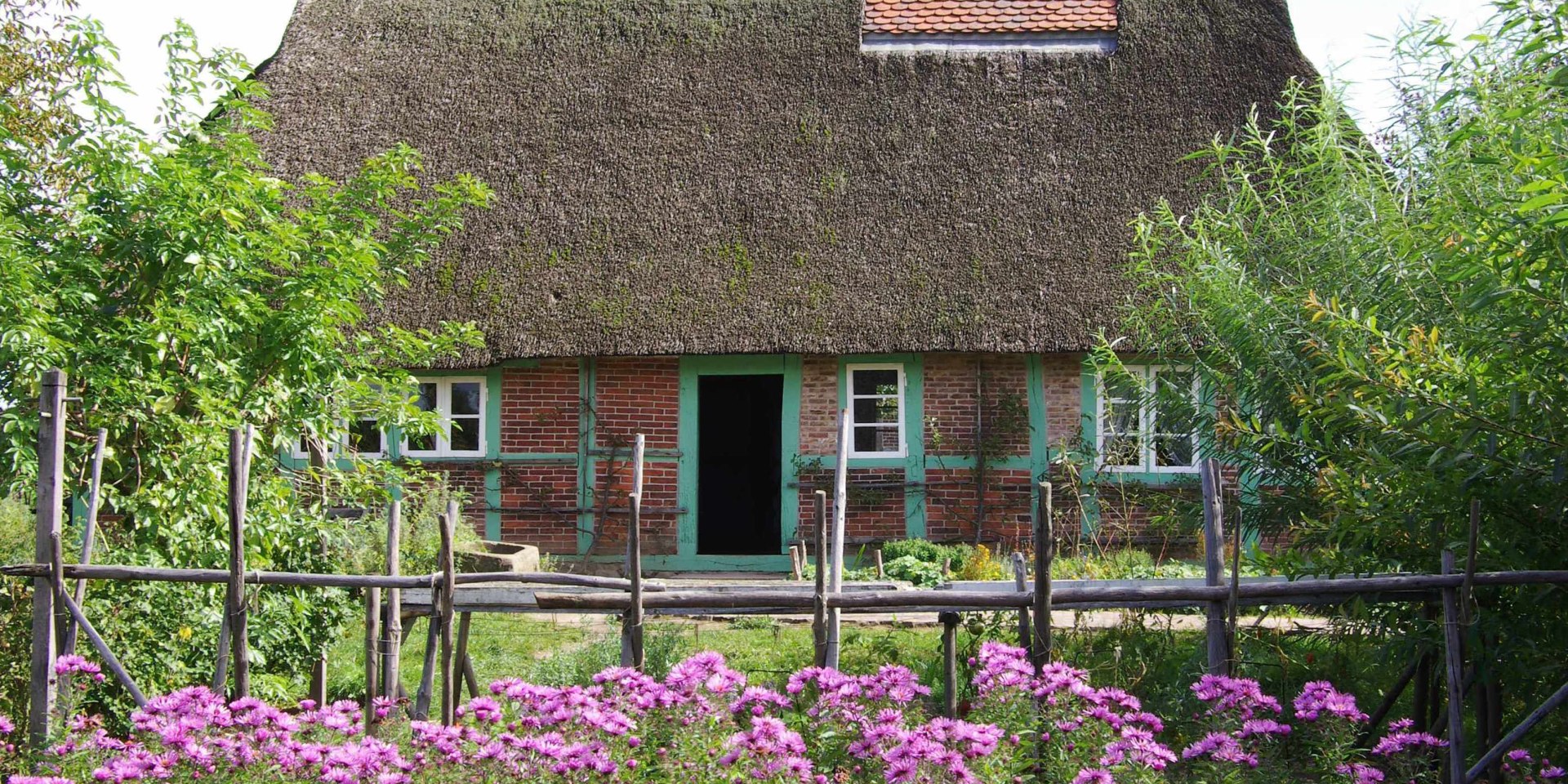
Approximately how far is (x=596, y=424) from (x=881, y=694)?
751cm

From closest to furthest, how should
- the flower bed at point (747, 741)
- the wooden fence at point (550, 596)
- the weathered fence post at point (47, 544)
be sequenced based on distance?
the flower bed at point (747, 741) < the wooden fence at point (550, 596) < the weathered fence post at point (47, 544)

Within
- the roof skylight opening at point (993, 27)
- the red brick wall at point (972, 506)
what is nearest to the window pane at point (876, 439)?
the red brick wall at point (972, 506)

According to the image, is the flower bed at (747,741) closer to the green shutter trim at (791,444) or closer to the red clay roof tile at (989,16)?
the green shutter trim at (791,444)

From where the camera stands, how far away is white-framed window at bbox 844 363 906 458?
426 inches

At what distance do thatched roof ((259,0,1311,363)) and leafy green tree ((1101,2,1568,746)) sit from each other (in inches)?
179

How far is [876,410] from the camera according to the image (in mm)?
10938

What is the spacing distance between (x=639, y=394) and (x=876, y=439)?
2.12 metres

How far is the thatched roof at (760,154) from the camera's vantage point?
10.6 m

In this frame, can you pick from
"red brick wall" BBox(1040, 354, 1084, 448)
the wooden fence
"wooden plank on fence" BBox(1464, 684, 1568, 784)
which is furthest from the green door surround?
"wooden plank on fence" BBox(1464, 684, 1568, 784)

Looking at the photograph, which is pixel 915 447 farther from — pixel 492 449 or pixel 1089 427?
pixel 492 449

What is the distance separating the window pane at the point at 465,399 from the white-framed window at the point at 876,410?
10.9 feet

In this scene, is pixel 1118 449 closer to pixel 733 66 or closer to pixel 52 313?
pixel 733 66

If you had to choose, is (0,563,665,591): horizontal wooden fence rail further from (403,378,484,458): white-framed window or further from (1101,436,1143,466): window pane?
(403,378,484,458): white-framed window

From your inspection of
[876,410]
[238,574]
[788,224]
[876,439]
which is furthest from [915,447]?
[238,574]
